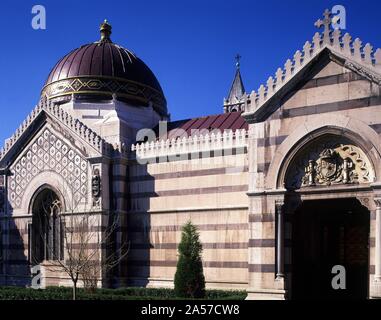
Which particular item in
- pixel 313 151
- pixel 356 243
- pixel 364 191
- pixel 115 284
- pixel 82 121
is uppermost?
pixel 82 121

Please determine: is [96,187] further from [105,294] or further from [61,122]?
[105,294]

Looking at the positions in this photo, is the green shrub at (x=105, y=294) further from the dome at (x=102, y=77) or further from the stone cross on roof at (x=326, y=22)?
the dome at (x=102, y=77)

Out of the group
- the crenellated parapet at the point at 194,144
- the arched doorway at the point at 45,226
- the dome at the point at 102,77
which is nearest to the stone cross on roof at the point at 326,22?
the crenellated parapet at the point at 194,144

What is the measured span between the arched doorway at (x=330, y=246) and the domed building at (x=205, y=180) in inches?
2.4

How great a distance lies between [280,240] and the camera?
23.2m

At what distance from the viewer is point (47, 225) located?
34.3m

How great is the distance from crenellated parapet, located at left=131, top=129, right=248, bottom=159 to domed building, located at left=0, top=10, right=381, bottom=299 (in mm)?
69

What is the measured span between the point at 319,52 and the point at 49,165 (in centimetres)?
1726

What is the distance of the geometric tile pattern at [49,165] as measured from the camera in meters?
32.2

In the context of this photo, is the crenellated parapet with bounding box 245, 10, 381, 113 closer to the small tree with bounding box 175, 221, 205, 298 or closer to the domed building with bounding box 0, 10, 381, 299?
the domed building with bounding box 0, 10, 381, 299

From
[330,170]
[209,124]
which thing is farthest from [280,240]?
[209,124]
